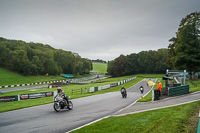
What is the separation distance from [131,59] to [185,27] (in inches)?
2673

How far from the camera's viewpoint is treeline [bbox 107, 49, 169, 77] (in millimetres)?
95250

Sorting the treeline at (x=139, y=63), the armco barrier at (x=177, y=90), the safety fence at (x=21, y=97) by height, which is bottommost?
the safety fence at (x=21, y=97)

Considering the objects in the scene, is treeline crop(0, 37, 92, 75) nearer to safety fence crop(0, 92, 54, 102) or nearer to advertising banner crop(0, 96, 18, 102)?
safety fence crop(0, 92, 54, 102)

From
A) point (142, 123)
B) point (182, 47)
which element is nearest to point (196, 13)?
point (182, 47)

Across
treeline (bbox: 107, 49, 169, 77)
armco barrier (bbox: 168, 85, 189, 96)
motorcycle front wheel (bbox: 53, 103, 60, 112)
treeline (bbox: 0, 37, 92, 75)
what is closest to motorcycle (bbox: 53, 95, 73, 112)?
motorcycle front wheel (bbox: 53, 103, 60, 112)

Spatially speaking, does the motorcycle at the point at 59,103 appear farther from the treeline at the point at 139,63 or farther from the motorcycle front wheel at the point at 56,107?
the treeline at the point at 139,63

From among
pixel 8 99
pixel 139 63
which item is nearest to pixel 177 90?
pixel 8 99

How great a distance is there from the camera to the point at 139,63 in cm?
10156

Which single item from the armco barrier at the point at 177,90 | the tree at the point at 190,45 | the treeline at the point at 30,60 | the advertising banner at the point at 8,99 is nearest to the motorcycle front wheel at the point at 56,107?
the advertising banner at the point at 8,99

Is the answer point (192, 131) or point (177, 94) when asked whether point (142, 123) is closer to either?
point (192, 131)

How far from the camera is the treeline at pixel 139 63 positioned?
3750 inches

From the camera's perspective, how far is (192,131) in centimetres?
656

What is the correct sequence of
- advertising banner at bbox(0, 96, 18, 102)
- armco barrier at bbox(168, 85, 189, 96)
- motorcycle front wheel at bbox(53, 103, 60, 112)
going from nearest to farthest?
motorcycle front wheel at bbox(53, 103, 60, 112) → armco barrier at bbox(168, 85, 189, 96) → advertising banner at bbox(0, 96, 18, 102)

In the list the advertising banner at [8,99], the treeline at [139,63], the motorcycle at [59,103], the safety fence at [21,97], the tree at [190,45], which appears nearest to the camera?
the motorcycle at [59,103]
